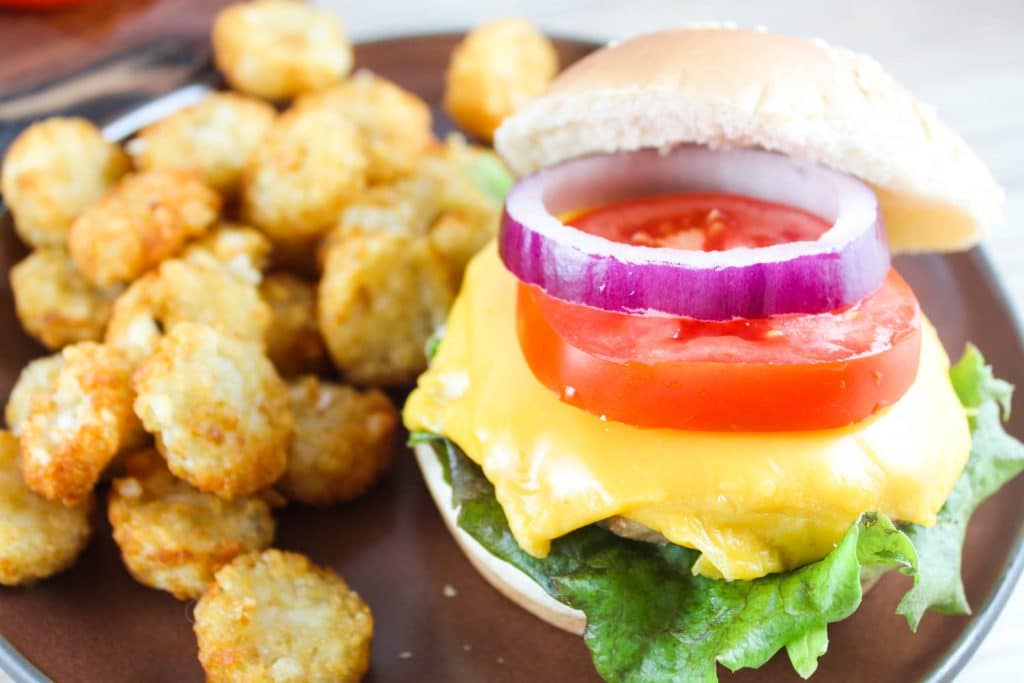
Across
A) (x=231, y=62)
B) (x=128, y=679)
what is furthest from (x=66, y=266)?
(x=128, y=679)

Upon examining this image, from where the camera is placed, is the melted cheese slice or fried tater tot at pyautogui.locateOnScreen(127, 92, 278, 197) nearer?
the melted cheese slice

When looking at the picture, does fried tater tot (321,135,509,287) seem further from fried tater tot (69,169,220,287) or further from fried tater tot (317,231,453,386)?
fried tater tot (69,169,220,287)

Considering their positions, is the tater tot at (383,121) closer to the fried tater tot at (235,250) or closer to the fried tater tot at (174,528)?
the fried tater tot at (235,250)

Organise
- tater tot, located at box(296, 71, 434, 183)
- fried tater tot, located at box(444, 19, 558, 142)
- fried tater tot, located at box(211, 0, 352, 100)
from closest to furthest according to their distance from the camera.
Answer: tater tot, located at box(296, 71, 434, 183) → fried tater tot, located at box(211, 0, 352, 100) → fried tater tot, located at box(444, 19, 558, 142)

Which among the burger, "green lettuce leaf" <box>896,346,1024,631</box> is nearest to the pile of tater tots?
the burger

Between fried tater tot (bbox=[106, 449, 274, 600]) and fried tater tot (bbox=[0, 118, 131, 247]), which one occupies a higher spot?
fried tater tot (bbox=[0, 118, 131, 247])

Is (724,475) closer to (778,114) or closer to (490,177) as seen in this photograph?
(778,114)

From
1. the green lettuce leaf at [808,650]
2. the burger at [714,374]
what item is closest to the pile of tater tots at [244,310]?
the burger at [714,374]
